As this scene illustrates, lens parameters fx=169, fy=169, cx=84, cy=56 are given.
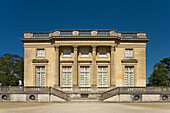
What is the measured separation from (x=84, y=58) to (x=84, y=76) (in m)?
2.61

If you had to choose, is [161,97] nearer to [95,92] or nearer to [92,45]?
[95,92]

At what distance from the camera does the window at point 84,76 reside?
79.9 feet

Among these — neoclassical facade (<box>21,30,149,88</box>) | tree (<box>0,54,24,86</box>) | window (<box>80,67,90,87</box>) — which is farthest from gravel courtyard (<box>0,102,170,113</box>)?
tree (<box>0,54,24,86</box>)

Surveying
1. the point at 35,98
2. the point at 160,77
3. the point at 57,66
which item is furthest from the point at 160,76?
the point at 35,98

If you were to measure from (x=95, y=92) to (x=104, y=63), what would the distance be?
4.40 m

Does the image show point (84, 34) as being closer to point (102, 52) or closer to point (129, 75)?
point (102, 52)

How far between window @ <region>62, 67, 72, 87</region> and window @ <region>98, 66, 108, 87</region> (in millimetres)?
4233

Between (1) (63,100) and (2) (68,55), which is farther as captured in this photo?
(2) (68,55)

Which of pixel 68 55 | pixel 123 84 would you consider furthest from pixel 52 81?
pixel 123 84

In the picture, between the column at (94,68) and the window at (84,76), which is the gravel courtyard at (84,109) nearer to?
the column at (94,68)

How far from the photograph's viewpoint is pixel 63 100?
19844 mm

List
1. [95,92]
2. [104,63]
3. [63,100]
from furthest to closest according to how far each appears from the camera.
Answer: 1. [104,63]
2. [95,92]
3. [63,100]

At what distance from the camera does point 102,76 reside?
2444 cm

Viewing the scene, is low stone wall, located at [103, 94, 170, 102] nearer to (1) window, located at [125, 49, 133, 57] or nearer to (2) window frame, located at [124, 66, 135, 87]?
(2) window frame, located at [124, 66, 135, 87]
